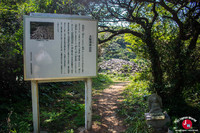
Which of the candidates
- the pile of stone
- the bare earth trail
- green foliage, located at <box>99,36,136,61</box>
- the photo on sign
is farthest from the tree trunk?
the pile of stone

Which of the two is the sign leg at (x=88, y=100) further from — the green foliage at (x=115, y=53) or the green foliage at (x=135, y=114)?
the green foliage at (x=115, y=53)

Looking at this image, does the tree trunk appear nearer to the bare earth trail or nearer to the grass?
the bare earth trail

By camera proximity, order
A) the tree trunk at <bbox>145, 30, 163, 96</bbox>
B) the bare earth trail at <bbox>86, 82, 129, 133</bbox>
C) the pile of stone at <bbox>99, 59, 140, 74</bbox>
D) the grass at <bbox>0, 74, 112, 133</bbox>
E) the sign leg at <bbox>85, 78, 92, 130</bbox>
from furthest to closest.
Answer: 1. the pile of stone at <bbox>99, 59, 140, 74</bbox>
2. the tree trunk at <bbox>145, 30, 163, 96</bbox>
3. the bare earth trail at <bbox>86, 82, 129, 133</bbox>
4. the sign leg at <bbox>85, 78, 92, 130</bbox>
5. the grass at <bbox>0, 74, 112, 133</bbox>

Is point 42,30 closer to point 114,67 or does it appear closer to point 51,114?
point 51,114

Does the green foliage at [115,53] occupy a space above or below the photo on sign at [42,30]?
above

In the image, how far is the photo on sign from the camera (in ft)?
11.0

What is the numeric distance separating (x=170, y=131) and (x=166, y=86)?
5.28ft

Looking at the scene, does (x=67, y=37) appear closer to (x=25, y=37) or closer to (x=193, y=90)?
(x=25, y=37)

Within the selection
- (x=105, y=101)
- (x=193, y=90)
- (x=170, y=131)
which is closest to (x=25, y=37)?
(x=170, y=131)

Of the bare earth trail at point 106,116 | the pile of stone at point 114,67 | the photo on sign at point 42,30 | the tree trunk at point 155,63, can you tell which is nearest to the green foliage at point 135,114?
the bare earth trail at point 106,116

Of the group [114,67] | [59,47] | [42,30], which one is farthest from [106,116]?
[114,67]

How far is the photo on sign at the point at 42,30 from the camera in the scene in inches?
133

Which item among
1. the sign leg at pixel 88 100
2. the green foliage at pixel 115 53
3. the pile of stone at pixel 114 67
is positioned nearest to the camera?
the sign leg at pixel 88 100

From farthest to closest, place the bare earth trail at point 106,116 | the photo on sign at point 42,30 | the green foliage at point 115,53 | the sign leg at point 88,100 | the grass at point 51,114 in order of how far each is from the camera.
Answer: the green foliage at point 115,53
the bare earth trail at point 106,116
the sign leg at point 88,100
the grass at point 51,114
the photo on sign at point 42,30
